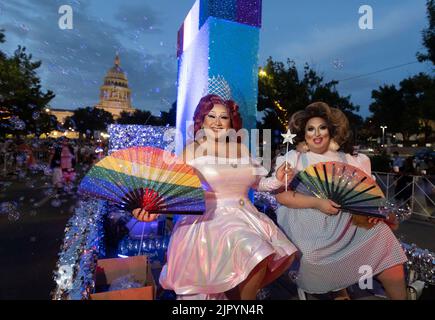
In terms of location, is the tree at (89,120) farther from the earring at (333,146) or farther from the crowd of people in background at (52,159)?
the earring at (333,146)

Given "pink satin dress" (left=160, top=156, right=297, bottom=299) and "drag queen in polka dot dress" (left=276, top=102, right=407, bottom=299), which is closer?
"pink satin dress" (left=160, top=156, right=297, bottom=299)

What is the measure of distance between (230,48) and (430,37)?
13484mm

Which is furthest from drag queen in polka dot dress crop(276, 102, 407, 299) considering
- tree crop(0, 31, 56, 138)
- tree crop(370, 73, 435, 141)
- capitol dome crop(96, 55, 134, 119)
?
capitol dome crop(96, 55, 134, 119)

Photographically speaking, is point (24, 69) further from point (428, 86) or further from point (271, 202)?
point (428, 86)

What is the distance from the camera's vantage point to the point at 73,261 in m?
2.21

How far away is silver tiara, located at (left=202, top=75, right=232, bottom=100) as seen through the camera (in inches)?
136

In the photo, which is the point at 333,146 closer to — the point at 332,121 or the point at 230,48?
the point at 332,121

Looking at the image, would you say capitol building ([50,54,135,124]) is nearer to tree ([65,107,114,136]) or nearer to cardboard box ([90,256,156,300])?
tree ([65,107,114,136])

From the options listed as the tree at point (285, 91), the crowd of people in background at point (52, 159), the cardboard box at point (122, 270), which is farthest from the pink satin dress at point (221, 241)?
the tree at point (285, 91)

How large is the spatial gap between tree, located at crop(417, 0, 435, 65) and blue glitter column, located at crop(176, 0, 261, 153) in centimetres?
1272

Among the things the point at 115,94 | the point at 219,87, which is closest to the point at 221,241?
the point at 219,87

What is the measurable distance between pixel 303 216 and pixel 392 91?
1665 inches

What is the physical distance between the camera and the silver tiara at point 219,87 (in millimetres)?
3463
